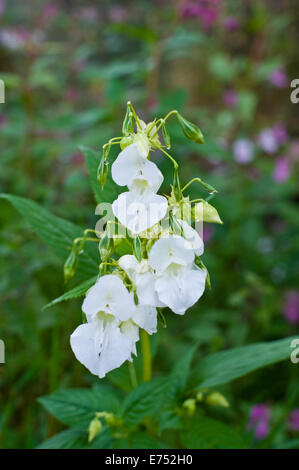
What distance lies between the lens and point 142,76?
6.43ft

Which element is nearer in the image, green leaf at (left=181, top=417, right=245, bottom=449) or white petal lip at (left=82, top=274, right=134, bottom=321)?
white petal lip at (left=82, top=274, right=134, bottom=321)

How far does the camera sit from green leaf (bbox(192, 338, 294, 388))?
90 centimetres

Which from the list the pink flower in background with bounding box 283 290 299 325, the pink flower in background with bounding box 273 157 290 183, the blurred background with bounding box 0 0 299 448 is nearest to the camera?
the blurred background with bounding box 0 0 299 448

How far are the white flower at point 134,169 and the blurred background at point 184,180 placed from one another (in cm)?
71

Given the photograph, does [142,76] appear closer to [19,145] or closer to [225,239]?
[19,145]

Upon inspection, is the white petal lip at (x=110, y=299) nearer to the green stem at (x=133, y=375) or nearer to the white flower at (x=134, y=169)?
the white flower at (x=134, y=169)

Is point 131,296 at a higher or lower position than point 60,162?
lower

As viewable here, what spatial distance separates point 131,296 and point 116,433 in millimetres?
404

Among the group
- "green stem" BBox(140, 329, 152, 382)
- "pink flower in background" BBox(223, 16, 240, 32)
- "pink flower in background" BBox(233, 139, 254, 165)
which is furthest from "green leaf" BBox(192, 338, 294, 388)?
"pink flower in background" BBox(223, 16, 240, 32)

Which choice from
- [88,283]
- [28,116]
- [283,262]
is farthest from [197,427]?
[28,116]

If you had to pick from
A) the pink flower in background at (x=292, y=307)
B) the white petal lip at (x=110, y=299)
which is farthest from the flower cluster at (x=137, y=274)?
the pink flower in background at (x=292, y=307)

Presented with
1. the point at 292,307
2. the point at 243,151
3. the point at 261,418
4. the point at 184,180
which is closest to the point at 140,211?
the point at 261,418

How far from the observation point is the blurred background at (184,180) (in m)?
1.41

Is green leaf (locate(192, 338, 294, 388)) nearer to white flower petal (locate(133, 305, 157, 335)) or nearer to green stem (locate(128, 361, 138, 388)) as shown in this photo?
green stem (locate(128, 361, 138, 388))
